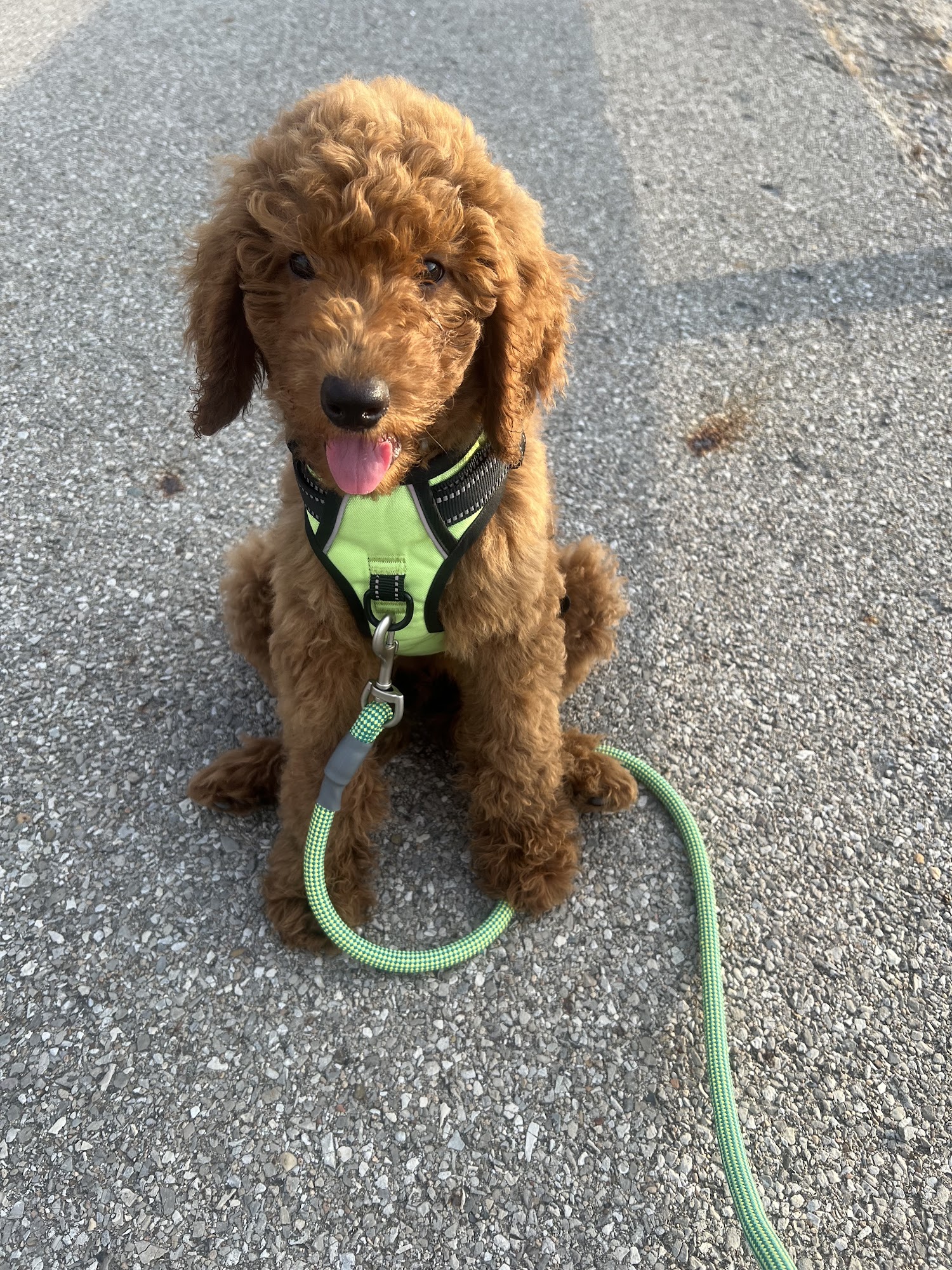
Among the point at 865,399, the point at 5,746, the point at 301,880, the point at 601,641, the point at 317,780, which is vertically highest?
the point at 865,399

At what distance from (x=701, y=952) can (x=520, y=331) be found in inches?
63.4

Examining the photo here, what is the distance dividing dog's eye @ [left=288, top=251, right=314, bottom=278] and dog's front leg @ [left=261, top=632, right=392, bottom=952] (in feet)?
2.82

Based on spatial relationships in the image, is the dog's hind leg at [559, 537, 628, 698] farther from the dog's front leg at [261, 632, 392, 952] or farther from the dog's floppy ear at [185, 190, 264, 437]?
the dog's floppy ear at [185, 190, 264, 437]

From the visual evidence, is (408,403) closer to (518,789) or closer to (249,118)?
(518,789)

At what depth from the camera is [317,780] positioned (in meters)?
2.46

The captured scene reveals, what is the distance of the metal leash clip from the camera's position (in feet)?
7.12

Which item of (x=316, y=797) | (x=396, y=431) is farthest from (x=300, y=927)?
(x=396, y=431)

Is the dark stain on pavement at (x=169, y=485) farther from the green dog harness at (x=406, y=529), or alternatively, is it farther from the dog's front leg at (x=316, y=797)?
the green dog harness at (x=406, y=529)

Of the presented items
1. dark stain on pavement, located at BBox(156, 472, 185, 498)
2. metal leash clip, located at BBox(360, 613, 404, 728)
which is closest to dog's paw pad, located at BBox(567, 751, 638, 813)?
metal leash clip, located at BBox(360, 613, 404, 728)

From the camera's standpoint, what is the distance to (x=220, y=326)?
199cm

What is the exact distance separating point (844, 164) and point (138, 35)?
16.2 feet

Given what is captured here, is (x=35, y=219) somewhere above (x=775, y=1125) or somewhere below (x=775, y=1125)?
below

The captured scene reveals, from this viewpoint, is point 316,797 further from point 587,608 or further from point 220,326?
point 220,326

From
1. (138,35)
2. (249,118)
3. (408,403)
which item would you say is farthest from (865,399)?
(138,35)
